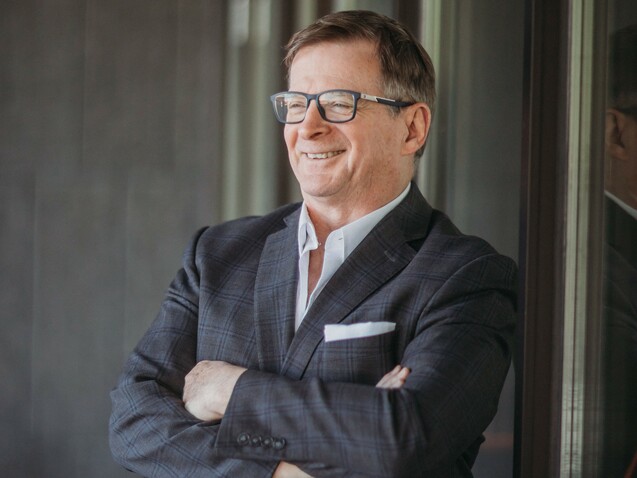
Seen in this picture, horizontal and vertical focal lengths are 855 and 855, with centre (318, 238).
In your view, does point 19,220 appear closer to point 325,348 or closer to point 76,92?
point 76,92

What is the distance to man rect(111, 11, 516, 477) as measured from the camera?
1.52 meters

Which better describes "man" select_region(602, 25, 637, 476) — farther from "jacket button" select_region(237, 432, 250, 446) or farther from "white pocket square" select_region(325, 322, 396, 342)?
"jacket button" select_region(237, 432, 250, 446)

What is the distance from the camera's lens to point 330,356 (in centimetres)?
171

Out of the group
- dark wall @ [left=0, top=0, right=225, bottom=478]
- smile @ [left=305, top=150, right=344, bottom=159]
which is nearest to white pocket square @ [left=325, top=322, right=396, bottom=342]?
smile @ [left=305, top=150, right=344, bottom=159]

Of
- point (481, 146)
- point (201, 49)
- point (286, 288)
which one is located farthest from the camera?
point (201, 49)

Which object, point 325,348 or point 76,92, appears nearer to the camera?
point 325,348

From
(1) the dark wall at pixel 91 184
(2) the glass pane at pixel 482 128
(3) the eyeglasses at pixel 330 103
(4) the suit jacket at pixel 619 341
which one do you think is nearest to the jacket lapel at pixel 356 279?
(3) the eyeglasses at pixel 330 103

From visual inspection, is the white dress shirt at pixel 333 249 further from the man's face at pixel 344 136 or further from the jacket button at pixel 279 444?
the jacket button at pixel 279 444

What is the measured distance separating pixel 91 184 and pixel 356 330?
1.44 meters

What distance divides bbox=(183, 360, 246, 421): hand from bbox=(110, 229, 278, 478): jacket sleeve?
2 centimetres

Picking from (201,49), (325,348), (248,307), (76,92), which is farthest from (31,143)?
(325,348)

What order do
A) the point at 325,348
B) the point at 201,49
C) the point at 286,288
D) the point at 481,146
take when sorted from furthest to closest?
the point at 201,49
the point at 481,146
the point at 286,288
the point at 325,348

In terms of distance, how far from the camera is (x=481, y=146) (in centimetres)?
238

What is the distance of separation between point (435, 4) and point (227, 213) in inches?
37.0
